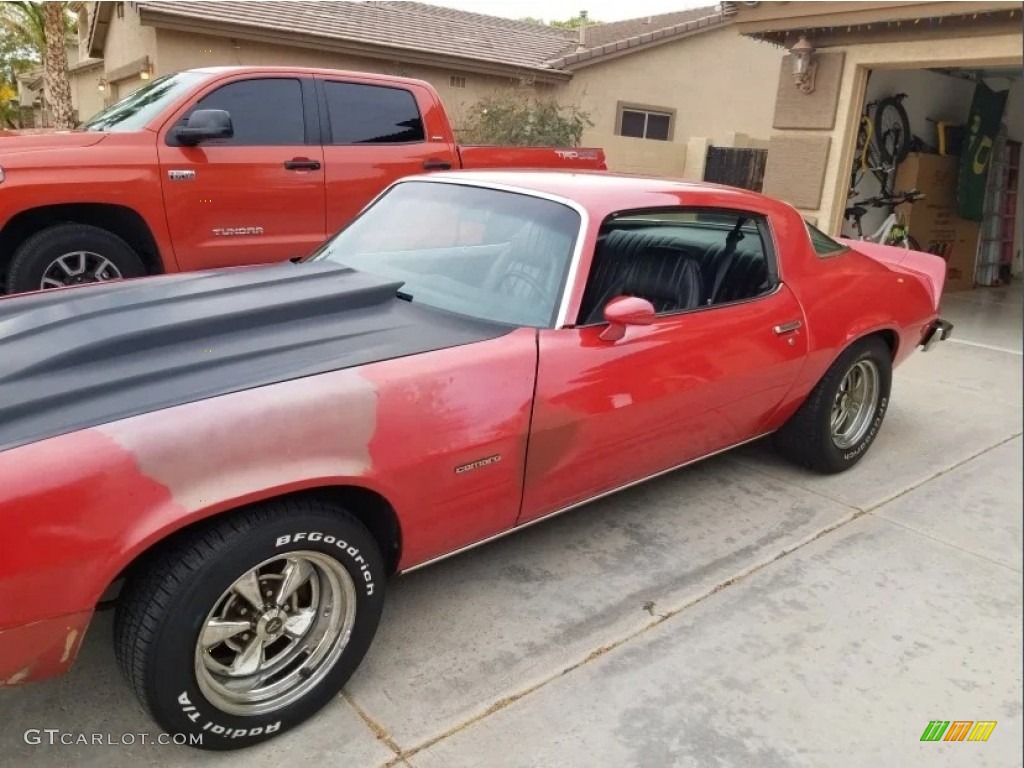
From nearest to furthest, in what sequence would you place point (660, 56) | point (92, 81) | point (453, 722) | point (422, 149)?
point (453, 722) → point (422, 149) → point (660, 56) → point (92, 81)

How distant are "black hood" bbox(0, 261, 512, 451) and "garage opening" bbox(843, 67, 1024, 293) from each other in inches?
313

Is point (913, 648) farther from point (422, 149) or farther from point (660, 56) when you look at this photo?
point (660, 56)

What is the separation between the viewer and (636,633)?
2791 mm

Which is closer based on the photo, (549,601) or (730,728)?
(730,728)

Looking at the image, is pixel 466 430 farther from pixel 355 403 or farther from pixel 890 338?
pixel 890 338

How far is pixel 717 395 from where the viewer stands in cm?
328

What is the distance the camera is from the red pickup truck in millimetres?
4695

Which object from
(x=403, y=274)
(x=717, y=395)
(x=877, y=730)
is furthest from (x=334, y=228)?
(x=877, y=730)

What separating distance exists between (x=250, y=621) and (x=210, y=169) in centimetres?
387

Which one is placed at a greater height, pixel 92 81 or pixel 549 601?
pixel 92 81

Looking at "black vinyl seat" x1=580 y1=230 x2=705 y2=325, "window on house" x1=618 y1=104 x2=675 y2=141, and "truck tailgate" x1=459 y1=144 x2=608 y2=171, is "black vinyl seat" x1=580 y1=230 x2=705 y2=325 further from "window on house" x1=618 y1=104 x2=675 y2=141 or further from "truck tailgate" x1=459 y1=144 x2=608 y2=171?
"window on house" x1=618 y1=104 x2=675 y2=141

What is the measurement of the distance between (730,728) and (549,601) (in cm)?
80

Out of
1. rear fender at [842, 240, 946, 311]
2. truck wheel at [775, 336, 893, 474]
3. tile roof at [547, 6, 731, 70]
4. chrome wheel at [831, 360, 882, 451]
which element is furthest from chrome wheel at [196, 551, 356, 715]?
tile roof at [547, 6, 731, 70]

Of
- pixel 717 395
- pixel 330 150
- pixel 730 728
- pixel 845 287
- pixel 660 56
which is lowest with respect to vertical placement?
pixel 730 728
